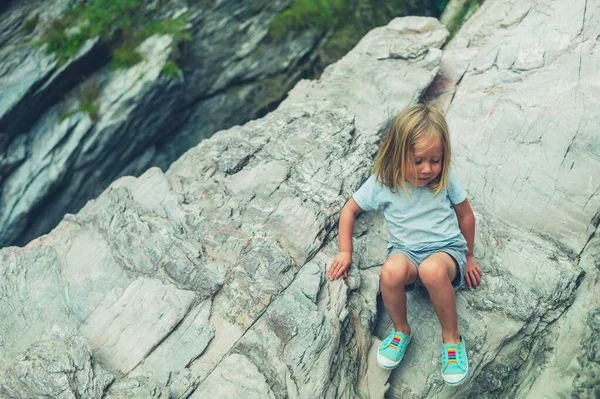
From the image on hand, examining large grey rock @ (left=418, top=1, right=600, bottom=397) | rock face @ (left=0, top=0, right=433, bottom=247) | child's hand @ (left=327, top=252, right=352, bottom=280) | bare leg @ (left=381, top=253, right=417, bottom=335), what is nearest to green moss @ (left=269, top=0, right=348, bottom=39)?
rock face @ (left=0, top=0, right=433, bottom=247)

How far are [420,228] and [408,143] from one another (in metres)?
0.68

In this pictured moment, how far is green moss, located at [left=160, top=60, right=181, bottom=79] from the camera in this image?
7101 millimetres

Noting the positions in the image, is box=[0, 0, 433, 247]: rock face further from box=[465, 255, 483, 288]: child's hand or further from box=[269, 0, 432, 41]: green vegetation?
box=[465, 255, 483, 288]: child's hand

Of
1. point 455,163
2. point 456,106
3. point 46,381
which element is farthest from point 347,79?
point 46,381

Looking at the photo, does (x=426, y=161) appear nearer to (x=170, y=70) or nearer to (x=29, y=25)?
(x=170, y=70)

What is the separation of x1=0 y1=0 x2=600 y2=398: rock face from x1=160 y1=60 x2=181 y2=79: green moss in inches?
93.1

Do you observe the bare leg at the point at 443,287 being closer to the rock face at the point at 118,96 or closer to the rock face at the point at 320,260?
the rock face at the point at 320,260

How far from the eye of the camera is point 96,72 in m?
7.09

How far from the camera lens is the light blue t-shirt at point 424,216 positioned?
385 centimetres

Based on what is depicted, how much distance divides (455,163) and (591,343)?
1.92m

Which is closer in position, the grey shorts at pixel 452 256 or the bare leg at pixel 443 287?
the bare leg at pixel 443 287

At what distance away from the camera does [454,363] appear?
3773 mm

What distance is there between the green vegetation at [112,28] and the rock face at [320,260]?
2861 millimetres

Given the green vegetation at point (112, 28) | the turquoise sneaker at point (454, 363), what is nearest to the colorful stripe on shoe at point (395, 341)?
the turquoise sneaker at point (454, 363)
